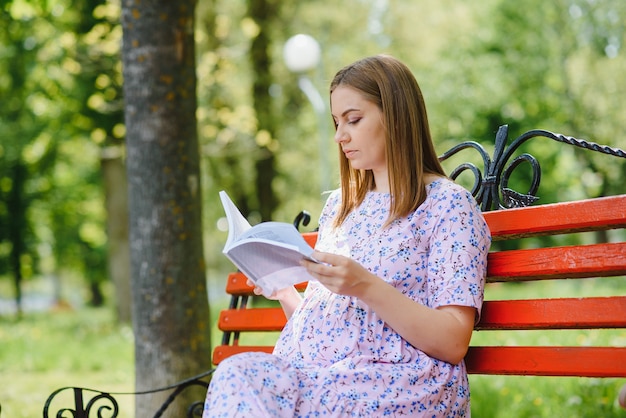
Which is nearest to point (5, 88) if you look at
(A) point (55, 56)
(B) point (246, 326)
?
(A) point (55, 56)

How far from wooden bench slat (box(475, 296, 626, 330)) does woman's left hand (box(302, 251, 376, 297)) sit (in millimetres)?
590

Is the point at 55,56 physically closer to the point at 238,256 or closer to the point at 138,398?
the point at 138,398

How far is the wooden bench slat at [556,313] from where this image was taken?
2467mm

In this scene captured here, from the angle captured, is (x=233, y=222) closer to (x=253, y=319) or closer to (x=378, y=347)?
(x=378, y=347)

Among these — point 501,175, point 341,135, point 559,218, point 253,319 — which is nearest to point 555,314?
point 559,218

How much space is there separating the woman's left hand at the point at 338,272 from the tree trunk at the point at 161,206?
1911 mm

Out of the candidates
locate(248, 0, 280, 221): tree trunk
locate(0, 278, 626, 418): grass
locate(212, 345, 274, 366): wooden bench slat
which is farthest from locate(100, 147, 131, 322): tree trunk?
locate(212, 345, 274, 366): wooden bench slat

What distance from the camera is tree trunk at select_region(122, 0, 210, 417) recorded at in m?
4.10

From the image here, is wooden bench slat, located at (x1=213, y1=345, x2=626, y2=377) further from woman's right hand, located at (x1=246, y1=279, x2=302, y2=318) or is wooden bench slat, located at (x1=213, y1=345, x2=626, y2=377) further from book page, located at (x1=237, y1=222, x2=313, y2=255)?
book page, located at (x1=237, y1=222, x2=313, y2=255)

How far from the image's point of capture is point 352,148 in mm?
2811

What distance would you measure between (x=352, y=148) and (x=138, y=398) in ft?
6.57

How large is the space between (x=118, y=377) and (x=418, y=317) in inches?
238

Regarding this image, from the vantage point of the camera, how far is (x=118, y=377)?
7.98 meters

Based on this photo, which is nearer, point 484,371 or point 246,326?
point 484,371
